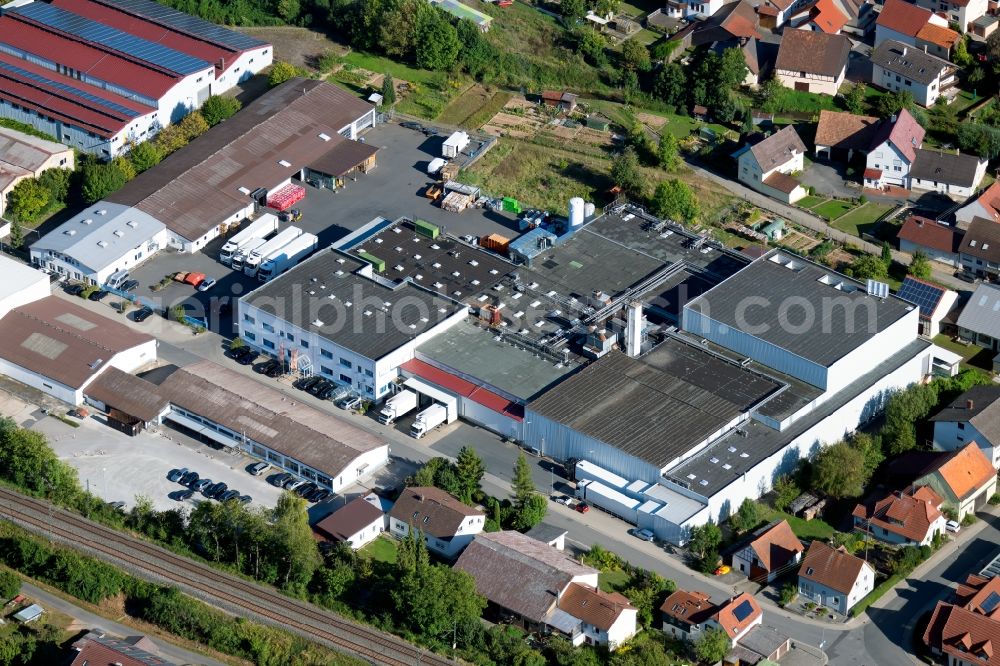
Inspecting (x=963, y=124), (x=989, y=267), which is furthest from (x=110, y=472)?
(x=963, y=124)

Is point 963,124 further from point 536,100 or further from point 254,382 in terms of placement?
point 254,382

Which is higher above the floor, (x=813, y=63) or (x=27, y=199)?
(x=813, y=63)

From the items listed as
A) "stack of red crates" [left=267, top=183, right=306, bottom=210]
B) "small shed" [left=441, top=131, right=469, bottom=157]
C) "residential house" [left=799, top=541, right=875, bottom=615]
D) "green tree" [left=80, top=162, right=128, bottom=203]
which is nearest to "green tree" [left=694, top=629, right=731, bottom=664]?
"residential house" [left=799, top=541, right=875, bottom=615]

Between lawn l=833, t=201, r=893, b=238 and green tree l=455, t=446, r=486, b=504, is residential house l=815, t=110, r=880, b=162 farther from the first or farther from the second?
green tree l=455, t=446, r=486, b=504

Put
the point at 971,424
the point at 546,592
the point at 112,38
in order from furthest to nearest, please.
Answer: the point at 112,38
the point at 971,424
the point at 546,592

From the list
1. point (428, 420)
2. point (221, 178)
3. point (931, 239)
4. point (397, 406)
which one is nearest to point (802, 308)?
point (931, 239)

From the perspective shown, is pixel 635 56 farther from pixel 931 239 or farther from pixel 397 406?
pixel 397 406

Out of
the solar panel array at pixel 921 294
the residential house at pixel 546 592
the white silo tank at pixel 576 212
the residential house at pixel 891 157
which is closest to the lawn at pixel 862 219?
the residential house at pixel 891 157
